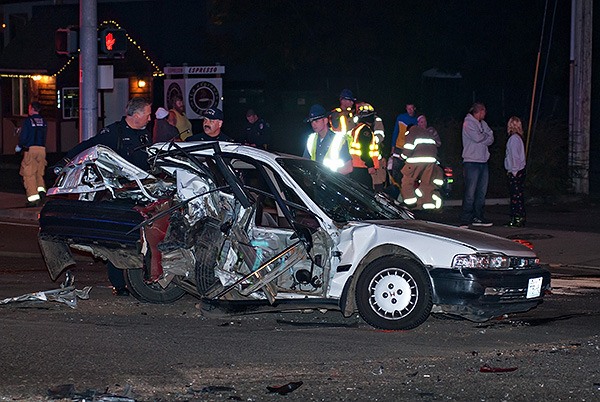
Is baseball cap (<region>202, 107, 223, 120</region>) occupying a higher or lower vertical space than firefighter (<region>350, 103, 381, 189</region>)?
higher

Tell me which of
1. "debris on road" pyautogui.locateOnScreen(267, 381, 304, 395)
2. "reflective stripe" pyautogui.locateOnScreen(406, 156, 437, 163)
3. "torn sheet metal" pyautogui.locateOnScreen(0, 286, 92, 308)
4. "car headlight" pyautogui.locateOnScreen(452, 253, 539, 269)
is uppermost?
"reflective stripe" pyautogui.locateOnScreen(406, 156, 437, 163)

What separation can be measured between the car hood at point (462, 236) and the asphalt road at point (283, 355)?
678 millimetres

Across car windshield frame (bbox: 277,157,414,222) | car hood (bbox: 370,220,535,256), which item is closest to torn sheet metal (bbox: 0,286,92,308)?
car windshield frame (bbox: 277,157,414,222)

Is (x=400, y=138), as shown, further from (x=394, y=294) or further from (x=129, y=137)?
(x=394, y=294)

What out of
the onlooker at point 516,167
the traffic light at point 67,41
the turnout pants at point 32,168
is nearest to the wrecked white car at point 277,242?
the onlooker at point 516,167

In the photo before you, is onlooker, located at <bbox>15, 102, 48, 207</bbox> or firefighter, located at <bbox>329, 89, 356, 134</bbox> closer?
firefighter, located at <bbox>329, 89, 356, 134</bbox>

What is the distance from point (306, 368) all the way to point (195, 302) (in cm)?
302

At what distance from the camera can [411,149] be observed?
60.4 ft

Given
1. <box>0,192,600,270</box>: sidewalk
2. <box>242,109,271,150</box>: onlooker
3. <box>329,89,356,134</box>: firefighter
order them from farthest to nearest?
<box>242,109,271,150</box>: onlooker → <box>329,89,356,134</box>: firefighter → <box>0,192,600,270</box>: sidewalk

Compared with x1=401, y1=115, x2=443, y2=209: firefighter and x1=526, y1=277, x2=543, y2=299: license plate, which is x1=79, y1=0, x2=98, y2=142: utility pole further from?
x1=526, y1=277, x2=543, y2=299: license plate

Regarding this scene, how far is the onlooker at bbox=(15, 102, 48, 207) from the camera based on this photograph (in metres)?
19.7

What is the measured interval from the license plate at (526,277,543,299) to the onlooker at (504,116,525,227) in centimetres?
781

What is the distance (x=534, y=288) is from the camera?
9.48m

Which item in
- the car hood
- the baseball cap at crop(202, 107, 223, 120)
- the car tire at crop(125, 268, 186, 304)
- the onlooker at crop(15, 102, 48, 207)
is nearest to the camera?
the car hood
